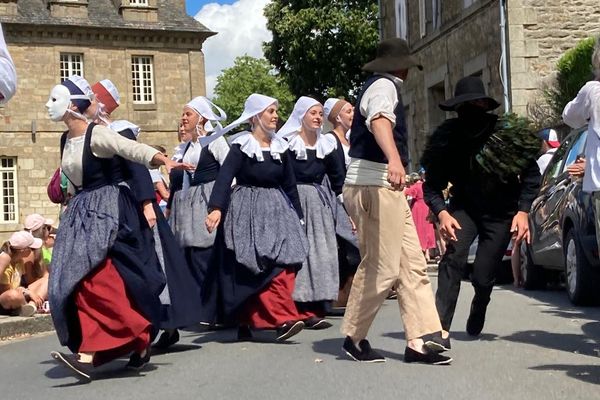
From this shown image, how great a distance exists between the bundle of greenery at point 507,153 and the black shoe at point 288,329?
193 centimetres

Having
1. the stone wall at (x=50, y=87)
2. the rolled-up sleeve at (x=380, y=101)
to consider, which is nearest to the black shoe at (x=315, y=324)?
the rolled-up sleeve at (x=380, y=101)

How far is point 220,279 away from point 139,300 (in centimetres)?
187

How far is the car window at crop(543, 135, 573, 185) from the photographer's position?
1234 centimetres

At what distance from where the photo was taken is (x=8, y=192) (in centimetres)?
4550

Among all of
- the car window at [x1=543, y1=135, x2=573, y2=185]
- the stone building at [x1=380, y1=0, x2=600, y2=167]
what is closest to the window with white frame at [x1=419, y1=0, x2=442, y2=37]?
the stone building at [x1=380, y1=0, x2=600, y2=167]

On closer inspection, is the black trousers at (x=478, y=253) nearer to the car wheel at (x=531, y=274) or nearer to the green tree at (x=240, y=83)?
the car wheel at (x=531, y=274)

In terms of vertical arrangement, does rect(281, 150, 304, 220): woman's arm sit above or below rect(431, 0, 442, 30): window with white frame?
below

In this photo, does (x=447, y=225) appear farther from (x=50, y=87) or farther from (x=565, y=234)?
(x=50, y=87)

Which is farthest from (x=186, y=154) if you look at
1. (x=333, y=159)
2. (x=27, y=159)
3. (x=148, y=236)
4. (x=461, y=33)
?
(x=27, y=159)

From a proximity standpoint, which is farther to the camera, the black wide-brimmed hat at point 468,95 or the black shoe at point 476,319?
the black shoe at point 476,319

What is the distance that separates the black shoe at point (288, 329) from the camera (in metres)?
9.09

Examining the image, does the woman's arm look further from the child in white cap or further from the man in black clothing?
the child in white cap

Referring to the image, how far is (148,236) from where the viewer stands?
8.05 metres

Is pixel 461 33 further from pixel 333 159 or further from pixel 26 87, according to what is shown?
pixel 26 87
